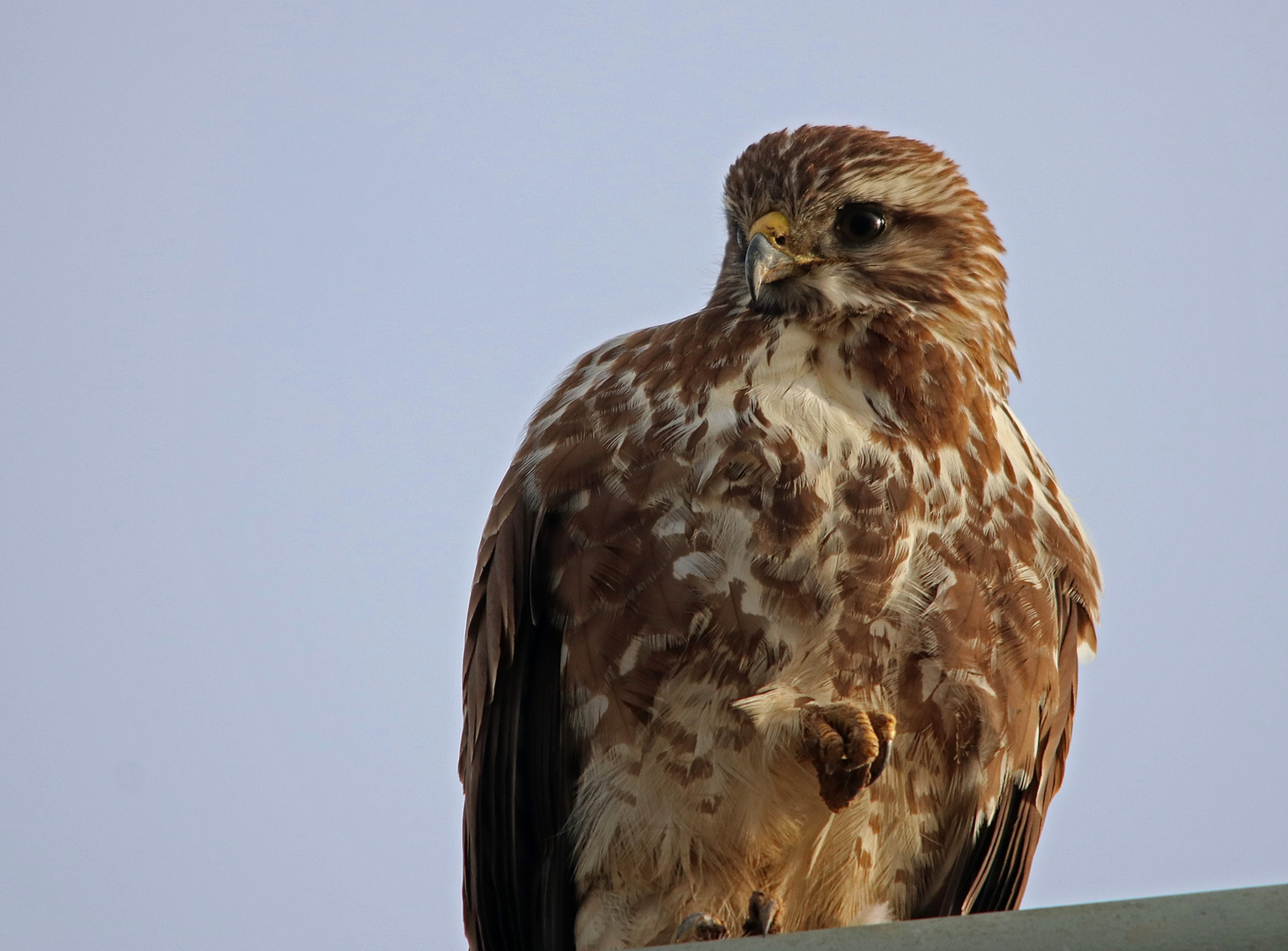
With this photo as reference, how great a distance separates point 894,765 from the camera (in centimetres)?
398

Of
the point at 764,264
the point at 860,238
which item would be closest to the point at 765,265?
the point at 764,264

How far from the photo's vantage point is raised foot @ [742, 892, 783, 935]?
390cm

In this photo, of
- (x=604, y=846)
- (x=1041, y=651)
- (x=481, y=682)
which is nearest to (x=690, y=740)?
(x=604, y=846)

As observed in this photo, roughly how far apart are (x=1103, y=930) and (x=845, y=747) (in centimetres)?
153

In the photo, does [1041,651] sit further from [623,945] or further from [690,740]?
[623,945]

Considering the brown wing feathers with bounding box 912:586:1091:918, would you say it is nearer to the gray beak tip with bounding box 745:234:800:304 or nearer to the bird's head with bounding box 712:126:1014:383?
the bird's head with bounding box 712:126:1014:383

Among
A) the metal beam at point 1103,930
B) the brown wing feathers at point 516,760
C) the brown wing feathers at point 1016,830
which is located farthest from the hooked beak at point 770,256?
the metal beam at point 1103,930

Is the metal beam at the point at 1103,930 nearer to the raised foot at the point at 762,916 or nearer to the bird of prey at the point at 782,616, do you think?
the bird of prey at the point at 782,616

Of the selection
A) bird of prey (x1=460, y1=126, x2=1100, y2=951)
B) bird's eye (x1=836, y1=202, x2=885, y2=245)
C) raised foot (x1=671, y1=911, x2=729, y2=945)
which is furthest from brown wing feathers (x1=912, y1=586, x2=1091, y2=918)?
bird's eye (x1=836, y1=202, x2=885, y2=245)

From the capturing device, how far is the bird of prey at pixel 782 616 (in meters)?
3.80

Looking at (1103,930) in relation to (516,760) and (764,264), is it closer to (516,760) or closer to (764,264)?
(516,760)

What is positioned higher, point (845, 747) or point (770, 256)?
point (770, 256)

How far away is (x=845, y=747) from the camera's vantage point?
3.59m

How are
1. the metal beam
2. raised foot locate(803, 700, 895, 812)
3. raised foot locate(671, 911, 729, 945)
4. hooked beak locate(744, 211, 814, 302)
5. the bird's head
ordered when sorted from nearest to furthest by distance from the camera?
the metal beam, raised foot locate(803, 700, 895, 812), raised foot locate(671, 911, 729, 945), hooked beak locate(744, 211, 814, 302), the bird's head
